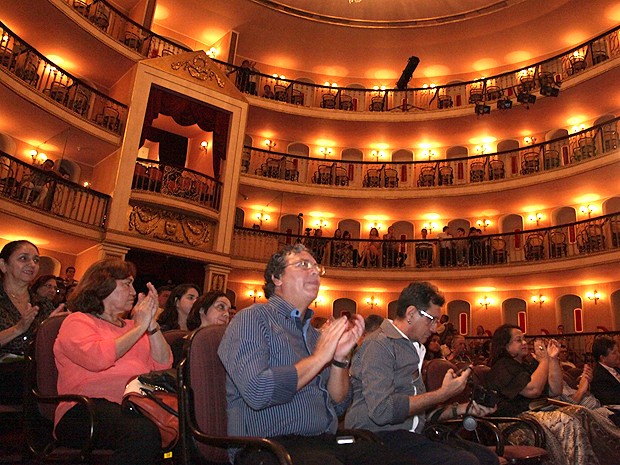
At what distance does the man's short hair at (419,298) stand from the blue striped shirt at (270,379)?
89 cm

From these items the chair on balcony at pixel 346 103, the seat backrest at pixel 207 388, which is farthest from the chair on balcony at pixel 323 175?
the seat backrest at pixel 207 388

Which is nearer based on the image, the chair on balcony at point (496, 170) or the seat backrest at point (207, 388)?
the seat backrest at point (207, 388)

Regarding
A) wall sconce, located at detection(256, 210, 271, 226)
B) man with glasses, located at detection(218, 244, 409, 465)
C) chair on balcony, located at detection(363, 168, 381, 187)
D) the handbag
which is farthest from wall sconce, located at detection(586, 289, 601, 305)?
the handbag

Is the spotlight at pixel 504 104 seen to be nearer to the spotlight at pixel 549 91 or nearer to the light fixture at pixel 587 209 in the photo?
the spotlight at pixel 549 91

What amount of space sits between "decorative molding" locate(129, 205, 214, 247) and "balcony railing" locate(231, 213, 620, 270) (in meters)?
1.69

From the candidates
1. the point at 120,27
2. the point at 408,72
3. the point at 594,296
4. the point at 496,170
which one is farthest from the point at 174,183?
the point at 594,296

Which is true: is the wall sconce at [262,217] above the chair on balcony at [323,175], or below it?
below

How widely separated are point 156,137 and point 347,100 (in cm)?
676

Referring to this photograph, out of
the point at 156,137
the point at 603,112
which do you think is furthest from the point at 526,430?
the point at 603,112

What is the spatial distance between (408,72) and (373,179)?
11.4 feet

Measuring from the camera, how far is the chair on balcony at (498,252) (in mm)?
15227

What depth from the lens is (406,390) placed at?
9.41ft

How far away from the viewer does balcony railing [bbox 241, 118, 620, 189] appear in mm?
15734

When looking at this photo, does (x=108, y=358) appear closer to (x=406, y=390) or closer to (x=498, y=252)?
(x=406, y=390)
